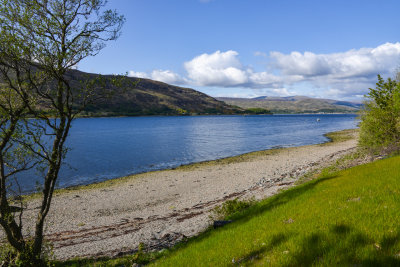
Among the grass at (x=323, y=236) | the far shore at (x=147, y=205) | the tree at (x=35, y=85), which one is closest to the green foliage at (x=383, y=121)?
the far shore at (x=147, y=205)

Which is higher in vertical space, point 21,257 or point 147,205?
point 21,257

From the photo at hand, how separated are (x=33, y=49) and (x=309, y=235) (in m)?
12.9

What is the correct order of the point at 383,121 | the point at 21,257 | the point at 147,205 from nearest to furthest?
the point at 21,257 < the point at 383,121 < the point at 147,205

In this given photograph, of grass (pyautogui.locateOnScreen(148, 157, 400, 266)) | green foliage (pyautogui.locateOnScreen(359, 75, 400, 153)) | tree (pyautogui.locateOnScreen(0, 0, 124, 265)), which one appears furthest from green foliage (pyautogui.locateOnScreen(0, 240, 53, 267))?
green foliage (pyautogui.locateOnScreen(359, 75, 400, 153))

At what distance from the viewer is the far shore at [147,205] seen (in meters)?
17.4

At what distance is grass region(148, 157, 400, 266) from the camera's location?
19.6ft

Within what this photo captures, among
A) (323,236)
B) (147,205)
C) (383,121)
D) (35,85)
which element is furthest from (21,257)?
(383,121)

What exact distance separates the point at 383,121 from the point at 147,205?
2624 cm

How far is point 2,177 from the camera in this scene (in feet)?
38.8

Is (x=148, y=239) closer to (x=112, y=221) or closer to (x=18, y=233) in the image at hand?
(x=18, y=233)

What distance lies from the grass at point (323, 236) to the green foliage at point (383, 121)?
16.0 metres

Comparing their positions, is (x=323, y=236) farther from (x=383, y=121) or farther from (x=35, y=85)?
(x=383, y=121)

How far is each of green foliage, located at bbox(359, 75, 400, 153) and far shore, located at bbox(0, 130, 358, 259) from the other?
24.0 ft

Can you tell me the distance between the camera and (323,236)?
7215mm
